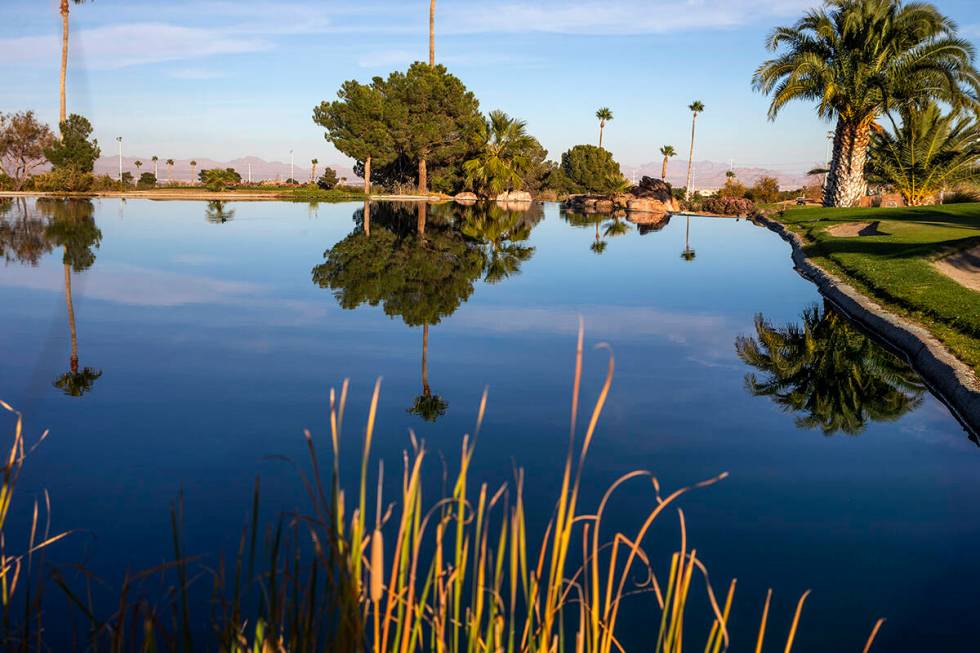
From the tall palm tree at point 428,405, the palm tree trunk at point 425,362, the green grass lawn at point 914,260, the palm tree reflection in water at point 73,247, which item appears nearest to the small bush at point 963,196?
the green grass lawn at point 914,260

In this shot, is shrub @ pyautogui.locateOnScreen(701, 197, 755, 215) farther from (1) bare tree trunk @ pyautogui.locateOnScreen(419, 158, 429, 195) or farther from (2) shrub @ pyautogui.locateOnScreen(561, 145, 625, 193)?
(2) shrub @ pyautogui.locateOnScreen(561, 145, 625, 193)

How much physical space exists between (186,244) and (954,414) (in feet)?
66.9

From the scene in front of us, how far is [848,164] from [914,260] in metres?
20.9

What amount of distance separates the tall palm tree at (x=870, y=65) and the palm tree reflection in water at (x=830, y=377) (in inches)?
928

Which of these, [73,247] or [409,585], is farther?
[73,247]

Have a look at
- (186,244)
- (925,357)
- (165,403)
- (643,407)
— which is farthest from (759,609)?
(186,244)

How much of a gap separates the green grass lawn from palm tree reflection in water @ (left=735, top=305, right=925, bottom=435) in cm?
76

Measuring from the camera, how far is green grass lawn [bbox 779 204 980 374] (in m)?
10.9

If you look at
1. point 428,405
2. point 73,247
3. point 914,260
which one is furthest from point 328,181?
point 428,405

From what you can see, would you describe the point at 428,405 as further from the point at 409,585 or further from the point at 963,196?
the point at 963,196

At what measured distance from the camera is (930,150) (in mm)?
34562

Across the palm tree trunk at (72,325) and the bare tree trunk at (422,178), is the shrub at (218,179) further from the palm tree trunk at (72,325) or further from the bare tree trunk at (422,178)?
the palm tree trunk at (72,325)

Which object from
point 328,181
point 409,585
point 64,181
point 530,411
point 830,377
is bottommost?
Result: point 530,411

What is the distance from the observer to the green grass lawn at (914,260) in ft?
35.8
